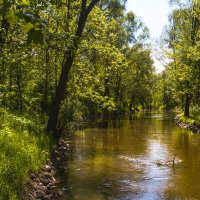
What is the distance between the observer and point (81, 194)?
11.5 metres

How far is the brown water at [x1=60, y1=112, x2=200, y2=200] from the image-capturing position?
38.3 ft

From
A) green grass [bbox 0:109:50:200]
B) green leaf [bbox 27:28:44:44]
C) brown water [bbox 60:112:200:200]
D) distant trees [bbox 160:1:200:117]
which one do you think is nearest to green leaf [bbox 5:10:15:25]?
green leaf [bbox 27:28:44:44]

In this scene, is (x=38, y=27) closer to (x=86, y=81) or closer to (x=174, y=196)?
(x=174, y=196)

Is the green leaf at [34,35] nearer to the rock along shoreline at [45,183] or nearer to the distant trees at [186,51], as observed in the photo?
the rock along shoreline at [45,183]

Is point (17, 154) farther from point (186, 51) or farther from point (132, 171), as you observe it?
point (186, 51)

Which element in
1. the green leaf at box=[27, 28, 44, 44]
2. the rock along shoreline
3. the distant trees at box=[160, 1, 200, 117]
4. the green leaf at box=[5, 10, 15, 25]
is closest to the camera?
the green leaf at box=[27, 28, 44, 44]

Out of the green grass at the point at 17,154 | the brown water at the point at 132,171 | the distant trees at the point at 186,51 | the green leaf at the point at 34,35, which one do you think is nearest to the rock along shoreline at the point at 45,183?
the green grass at the point at 17,154

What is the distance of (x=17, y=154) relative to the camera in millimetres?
11234

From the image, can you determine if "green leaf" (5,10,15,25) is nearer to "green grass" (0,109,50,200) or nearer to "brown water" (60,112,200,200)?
"green grass" (0,109,50,200)

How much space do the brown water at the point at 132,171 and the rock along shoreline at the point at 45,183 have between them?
39cm

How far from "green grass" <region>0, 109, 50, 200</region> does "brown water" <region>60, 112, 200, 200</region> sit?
5.19ft

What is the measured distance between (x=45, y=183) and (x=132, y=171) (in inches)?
180

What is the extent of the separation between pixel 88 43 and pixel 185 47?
21.9 m

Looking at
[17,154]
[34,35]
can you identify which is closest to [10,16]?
[34,35]
